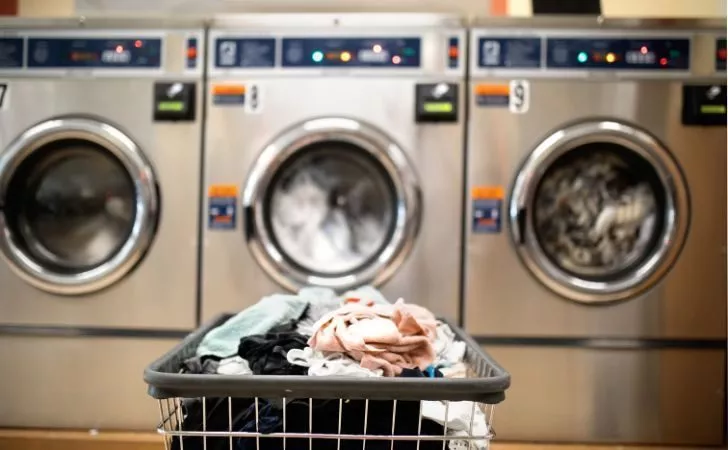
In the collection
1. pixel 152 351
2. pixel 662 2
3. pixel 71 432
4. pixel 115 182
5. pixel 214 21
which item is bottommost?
pixel 71 432

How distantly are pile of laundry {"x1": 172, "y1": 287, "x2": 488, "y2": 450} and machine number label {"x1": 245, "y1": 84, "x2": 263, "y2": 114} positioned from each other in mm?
857

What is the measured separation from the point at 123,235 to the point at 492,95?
45.4 inches

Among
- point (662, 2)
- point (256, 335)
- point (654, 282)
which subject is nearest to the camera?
point (256, 335)

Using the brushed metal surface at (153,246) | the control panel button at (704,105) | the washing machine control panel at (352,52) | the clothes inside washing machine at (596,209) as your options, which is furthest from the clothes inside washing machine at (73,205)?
the control panel button at (704,105)

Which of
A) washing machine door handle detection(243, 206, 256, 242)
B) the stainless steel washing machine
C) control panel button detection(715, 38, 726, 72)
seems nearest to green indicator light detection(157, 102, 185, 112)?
washing machine door handle detection(243, 206, 256, 242)

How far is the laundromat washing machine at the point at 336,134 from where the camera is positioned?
1761 mm

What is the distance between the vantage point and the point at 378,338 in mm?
916

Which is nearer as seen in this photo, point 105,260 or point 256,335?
point 256,335

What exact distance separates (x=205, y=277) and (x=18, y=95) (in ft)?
2.54

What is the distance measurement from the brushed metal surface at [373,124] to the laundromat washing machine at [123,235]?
0.07m

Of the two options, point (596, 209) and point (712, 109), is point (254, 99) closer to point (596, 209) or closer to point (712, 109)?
point (596, 209)

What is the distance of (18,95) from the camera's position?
6.02 ft

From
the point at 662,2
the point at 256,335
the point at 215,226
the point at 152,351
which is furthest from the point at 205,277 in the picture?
the point at 662,2

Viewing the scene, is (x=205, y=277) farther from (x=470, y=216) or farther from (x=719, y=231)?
(x=719, y=231)
